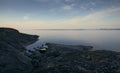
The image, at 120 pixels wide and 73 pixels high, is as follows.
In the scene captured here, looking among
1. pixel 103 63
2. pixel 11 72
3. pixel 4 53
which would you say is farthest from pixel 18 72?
pixel 103 63

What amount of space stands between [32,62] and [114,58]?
14028mm

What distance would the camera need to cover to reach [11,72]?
965 inches

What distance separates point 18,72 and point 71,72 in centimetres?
783

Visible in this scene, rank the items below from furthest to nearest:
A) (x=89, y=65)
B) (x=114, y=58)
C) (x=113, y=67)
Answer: (x=114, y=58) → (x=89, y=65) → (x=113, y=67)

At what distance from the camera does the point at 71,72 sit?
22672mm

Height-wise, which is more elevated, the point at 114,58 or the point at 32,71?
the point at 114,58

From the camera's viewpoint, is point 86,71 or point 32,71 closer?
point 86,71

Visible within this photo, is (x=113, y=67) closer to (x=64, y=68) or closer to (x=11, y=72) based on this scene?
(x=64, y=68)

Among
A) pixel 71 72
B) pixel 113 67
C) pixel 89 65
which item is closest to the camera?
pixel 71 72

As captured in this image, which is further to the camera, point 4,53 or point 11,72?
point 4,53

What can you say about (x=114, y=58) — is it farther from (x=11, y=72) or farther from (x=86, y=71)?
(x=11, y=72)

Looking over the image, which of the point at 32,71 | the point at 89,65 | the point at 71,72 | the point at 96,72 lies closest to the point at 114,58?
the point at 89,65

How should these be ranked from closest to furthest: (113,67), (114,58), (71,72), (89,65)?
1. (71,72)
2. (113,67)
3. (89,65)
4. (114,58)

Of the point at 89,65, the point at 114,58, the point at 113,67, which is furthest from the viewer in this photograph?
the point at 114,58
